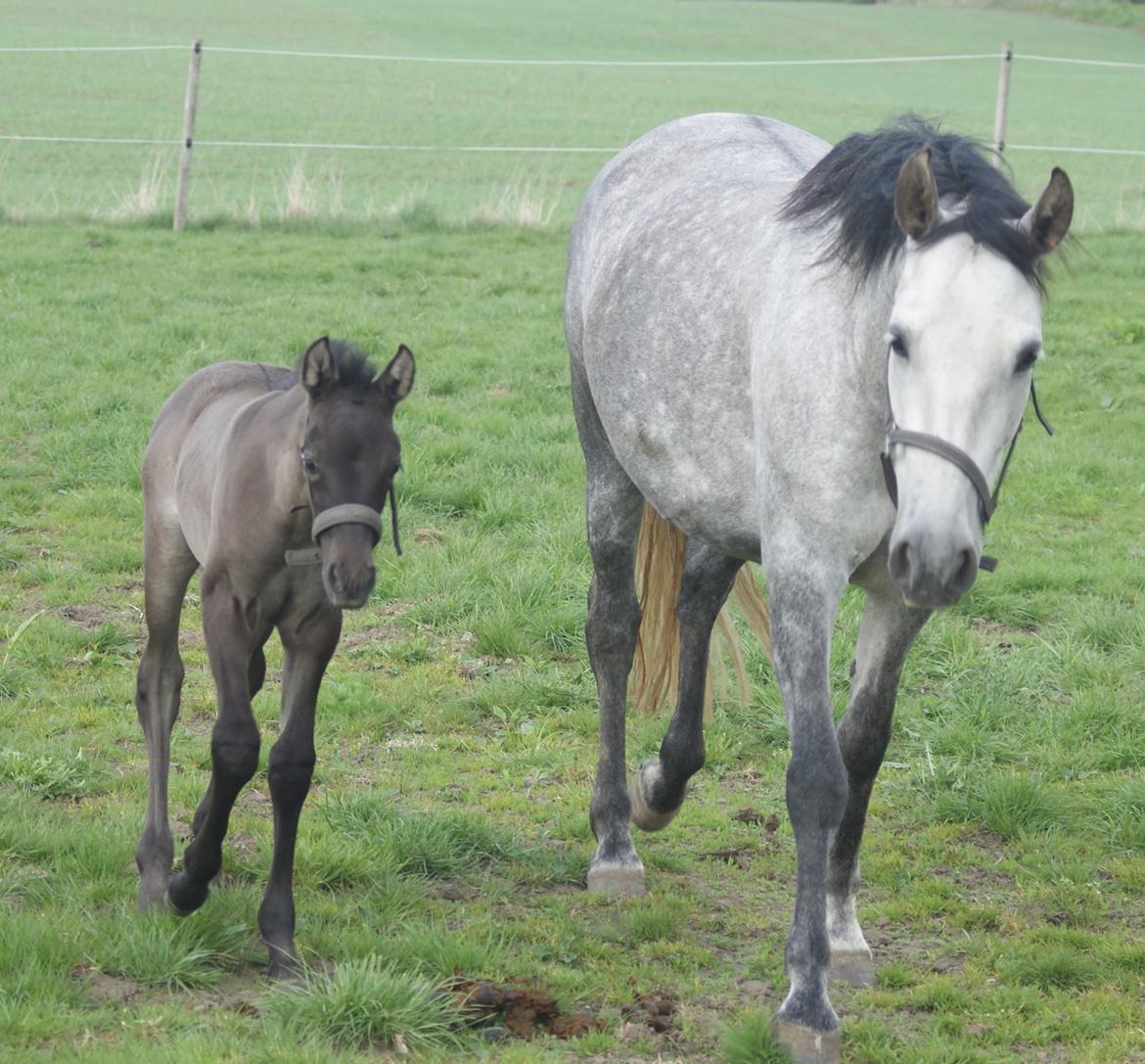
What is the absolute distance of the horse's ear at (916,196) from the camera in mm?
3201

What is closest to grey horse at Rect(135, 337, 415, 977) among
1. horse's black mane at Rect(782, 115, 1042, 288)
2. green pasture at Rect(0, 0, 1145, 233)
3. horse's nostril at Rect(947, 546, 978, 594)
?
horse's black mane at Rect(782, 115, 1042, 288)

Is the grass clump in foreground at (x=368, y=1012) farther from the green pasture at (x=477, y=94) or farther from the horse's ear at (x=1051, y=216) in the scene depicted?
the green pasture at (x=477, y=94)

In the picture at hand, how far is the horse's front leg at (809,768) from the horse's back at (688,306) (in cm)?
47

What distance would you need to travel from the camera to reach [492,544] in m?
7.21

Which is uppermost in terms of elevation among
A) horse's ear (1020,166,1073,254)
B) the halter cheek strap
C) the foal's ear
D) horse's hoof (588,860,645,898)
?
horse's ear (1020,166,1073,254)

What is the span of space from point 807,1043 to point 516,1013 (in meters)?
0.70

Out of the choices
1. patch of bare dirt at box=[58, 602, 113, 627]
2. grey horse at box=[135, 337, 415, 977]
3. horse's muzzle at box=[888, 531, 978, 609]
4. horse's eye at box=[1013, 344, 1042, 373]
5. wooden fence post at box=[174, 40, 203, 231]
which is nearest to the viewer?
horse's muzzle at box=[888, 531, 978, 609]

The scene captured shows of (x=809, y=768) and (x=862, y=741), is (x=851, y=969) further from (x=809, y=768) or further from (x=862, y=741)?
(x=809, y=768)

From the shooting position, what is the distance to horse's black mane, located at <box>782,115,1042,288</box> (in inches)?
128

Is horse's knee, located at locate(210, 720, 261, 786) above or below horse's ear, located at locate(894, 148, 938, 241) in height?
below

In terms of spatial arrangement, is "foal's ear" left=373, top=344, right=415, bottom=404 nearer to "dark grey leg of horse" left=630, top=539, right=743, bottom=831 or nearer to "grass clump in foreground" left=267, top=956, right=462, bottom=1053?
"grass clump in foreground" left=267, top=956, right=462, bottom=1053

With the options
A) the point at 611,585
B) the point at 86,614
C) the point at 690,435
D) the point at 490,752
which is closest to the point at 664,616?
the point at 611,585

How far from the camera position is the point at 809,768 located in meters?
3.63

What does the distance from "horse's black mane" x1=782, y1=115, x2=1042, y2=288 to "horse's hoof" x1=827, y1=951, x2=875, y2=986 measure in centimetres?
182
